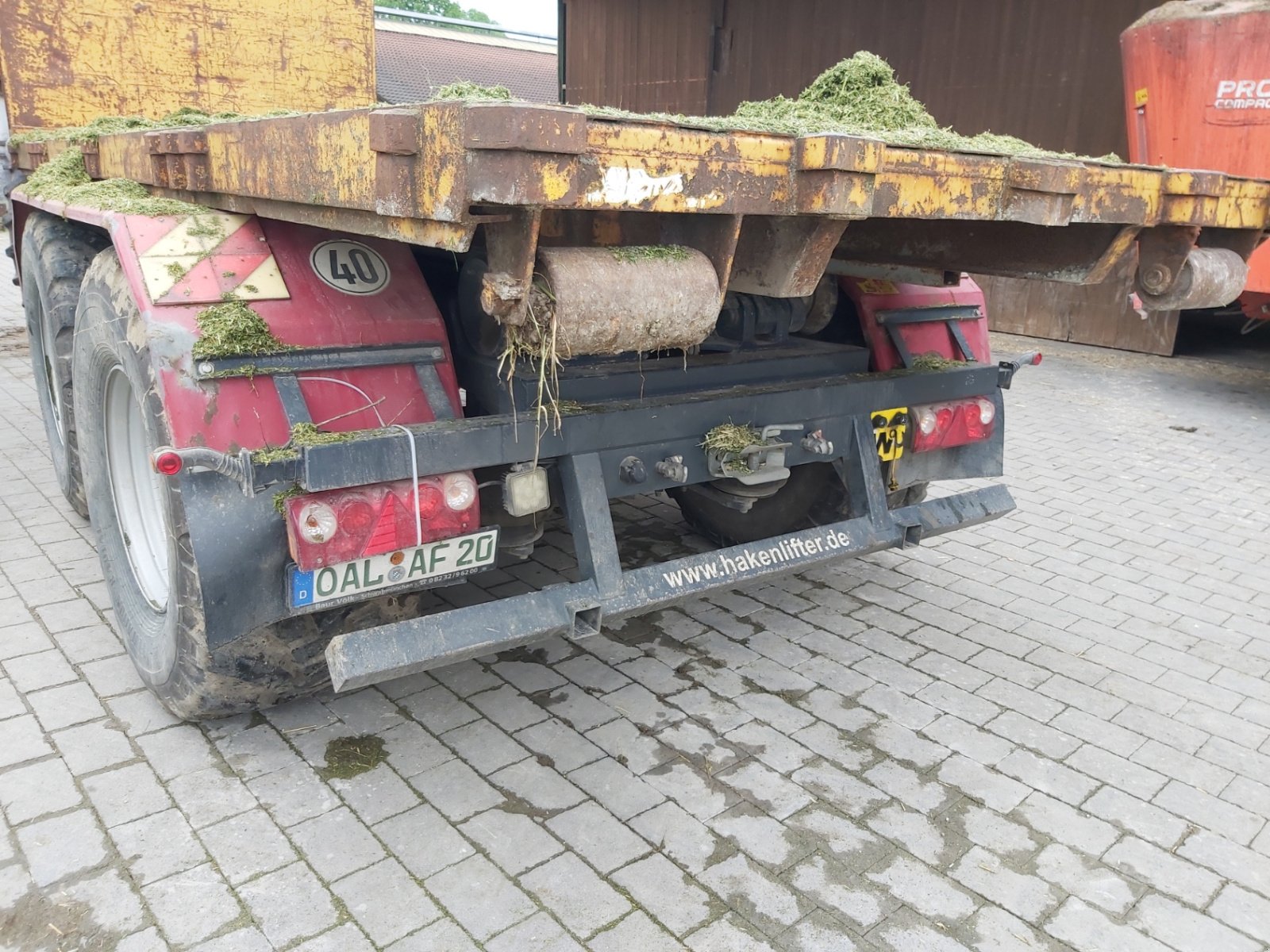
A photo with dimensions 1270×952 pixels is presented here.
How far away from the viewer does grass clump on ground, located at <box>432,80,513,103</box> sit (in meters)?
1.85

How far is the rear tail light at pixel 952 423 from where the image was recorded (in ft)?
11.9

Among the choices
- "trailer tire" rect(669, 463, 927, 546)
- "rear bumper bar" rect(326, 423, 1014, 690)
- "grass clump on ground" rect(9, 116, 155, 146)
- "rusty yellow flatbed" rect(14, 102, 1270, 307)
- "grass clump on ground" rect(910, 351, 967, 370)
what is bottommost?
"trailer tire" rect(669, 463, 927, 546)

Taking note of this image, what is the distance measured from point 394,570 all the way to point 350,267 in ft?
2.96

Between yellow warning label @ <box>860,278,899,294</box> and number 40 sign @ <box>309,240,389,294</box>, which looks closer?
number 40 sign @ <box>309,240,389,294</box>

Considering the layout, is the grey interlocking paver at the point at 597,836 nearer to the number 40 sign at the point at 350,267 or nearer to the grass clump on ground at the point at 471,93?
the number 40 sign at the point at 350,267

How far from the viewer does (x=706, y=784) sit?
2.84 meters

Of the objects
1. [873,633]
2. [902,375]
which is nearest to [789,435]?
[902,375]

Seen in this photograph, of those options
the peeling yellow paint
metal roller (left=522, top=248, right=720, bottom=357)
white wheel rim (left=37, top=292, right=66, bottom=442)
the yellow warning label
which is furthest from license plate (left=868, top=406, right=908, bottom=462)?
the peeling yellow paint

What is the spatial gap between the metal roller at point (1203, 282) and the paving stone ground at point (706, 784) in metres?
1.41

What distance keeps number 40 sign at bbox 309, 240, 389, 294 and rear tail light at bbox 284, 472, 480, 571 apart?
638 millimetres

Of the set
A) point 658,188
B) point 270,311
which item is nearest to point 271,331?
point 270,311

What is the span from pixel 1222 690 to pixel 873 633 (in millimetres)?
1268

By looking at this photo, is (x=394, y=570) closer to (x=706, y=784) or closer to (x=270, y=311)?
(x=270, y=311)

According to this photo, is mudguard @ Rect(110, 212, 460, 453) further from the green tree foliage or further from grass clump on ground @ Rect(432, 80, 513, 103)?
the green tree foliage
